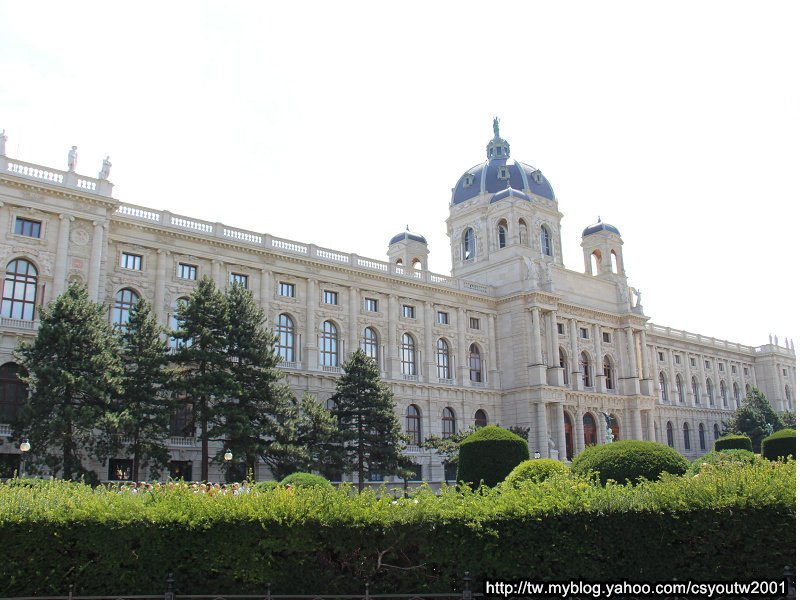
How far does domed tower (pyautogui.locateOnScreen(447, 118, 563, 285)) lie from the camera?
5878cm

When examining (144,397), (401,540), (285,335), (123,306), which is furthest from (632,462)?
(285,335)

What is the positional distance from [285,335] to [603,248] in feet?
121

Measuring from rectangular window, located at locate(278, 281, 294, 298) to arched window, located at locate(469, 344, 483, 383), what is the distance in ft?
52.6

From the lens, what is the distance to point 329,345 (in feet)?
148

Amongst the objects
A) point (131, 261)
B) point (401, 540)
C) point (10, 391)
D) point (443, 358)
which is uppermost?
point (131, 261)

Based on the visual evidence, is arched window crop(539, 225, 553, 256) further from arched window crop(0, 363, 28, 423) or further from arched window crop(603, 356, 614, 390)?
arched window crop(0, 363, 28, 423)

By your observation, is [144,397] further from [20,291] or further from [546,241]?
[546,241]

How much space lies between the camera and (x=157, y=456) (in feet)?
96.7

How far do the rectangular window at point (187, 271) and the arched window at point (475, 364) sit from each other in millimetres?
22322

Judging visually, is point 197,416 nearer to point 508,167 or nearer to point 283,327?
point 283,327

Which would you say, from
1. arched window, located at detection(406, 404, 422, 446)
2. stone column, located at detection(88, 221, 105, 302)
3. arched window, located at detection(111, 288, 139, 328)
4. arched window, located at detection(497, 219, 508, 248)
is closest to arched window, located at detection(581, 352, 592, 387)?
arched window, located at detection(497, 219, 508, 248)

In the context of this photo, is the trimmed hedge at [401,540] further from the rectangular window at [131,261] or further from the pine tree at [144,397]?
the rectangular window at [131,261]

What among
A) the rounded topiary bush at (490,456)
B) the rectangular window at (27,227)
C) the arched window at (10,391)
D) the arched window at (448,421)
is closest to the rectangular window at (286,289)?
the rectangular window at (27,227)

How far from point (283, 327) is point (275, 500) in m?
31.9
